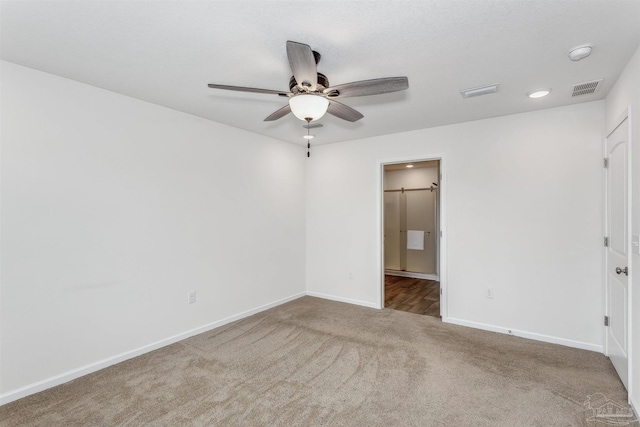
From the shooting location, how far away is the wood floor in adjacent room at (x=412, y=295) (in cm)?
441

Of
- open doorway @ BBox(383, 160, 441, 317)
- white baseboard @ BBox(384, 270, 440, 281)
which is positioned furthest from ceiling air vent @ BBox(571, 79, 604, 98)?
white baseboard @ BBox(384, 270, 440, 281)

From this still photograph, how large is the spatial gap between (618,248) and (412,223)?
420 cm

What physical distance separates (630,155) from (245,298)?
13.2 ft

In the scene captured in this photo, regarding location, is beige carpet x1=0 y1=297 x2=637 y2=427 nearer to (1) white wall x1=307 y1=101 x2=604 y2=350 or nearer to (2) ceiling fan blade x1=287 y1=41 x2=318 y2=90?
(1) white wall x1=307 y1=101 x2=604 y2=350

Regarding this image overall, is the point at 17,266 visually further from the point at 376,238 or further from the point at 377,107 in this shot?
the point at 376,238

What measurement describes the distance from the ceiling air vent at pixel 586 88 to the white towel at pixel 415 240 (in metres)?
4.05

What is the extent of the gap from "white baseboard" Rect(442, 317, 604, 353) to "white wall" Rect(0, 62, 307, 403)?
104 inches

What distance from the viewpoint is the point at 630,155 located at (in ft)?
7.33

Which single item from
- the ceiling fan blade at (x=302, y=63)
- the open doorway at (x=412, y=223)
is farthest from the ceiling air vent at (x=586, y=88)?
the open doorway at (x=412, y=223)

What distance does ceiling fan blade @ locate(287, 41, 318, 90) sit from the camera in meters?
1.59

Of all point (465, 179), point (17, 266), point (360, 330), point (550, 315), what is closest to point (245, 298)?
point (360, 330)

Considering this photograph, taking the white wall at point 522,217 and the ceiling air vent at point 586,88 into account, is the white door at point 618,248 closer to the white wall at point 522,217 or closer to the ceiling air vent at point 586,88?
the white wall at point 522,217

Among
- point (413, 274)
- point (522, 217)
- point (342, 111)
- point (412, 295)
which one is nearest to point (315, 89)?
point (342, 111)

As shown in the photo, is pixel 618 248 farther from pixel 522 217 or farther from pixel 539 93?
pixel 539 93
